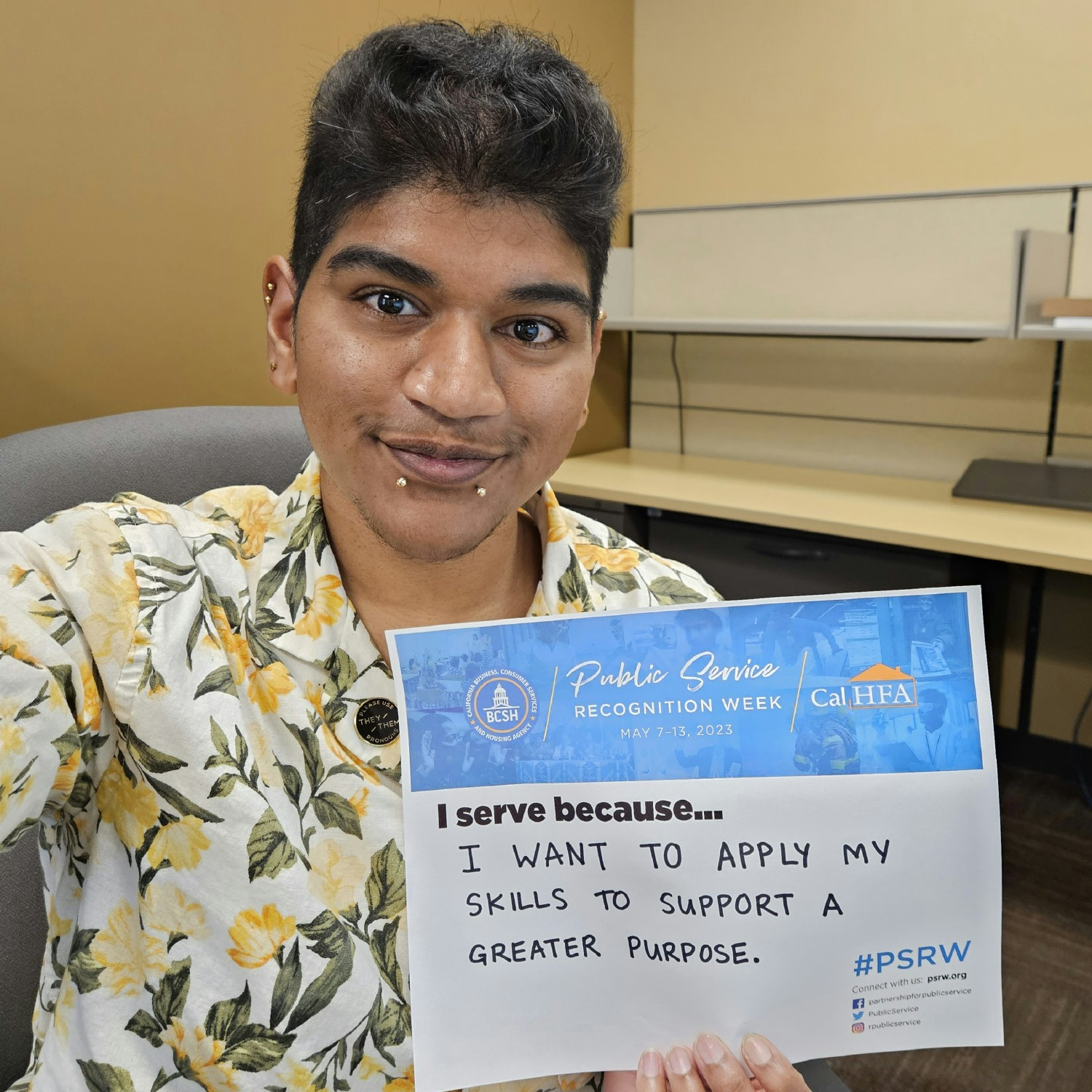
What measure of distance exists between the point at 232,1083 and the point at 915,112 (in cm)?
252

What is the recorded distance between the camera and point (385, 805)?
2.21 ft

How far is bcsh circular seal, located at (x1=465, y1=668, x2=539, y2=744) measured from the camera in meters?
0.57

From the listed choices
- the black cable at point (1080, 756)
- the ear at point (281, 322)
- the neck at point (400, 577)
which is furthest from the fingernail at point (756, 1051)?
the black cable at point (1080, 756)

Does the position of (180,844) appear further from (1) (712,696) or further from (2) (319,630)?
(1) (712,696)

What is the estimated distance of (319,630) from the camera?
0.73 meters

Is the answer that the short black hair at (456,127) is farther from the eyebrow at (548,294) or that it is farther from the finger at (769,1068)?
the finger at (769,1068)

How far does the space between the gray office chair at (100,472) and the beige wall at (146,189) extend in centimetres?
62

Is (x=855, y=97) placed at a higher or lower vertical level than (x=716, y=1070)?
higher

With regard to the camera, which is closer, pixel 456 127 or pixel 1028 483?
pixel 456 127

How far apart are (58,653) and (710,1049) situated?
49cm

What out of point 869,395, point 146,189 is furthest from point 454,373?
point 869,395

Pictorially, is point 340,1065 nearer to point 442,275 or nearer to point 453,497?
point 453,497

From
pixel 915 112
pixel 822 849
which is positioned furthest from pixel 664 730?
pixel 915 112

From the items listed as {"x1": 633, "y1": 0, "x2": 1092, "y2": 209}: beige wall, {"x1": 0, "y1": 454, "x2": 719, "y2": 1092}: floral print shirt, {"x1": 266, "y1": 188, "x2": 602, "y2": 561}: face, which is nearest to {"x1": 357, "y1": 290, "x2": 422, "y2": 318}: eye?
{"x1": 266, "y1": 188, "x2": 602, "y2": 561}: face
